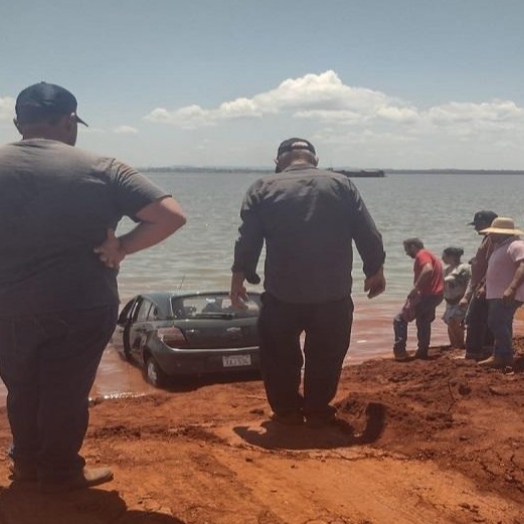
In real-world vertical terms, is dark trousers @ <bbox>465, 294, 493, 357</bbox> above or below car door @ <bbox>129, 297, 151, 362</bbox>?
above

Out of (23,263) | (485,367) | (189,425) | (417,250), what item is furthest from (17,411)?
(417,250)

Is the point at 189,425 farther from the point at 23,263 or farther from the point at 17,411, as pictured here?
the point at 23,263

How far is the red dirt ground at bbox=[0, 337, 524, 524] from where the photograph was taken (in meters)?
4.01

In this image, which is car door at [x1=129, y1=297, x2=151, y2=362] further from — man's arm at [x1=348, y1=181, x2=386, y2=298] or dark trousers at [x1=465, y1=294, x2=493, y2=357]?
man's arm at [x1=348, y1=181, x2=386, y2=298]

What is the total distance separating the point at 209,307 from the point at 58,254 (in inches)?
257

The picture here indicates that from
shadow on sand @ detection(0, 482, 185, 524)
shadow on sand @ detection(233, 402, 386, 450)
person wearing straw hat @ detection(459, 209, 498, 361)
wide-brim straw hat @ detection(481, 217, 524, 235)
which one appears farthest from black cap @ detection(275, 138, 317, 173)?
person wearing straw hat @ detection(459, 209, 498, 361)

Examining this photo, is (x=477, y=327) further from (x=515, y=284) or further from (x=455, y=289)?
(x=515, y=284)

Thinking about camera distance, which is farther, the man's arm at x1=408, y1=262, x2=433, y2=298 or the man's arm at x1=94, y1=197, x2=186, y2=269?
the man's arm at x1=408, y1=262, x2=433, y2=298

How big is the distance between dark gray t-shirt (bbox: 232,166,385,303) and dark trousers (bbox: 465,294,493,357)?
459 centimetres

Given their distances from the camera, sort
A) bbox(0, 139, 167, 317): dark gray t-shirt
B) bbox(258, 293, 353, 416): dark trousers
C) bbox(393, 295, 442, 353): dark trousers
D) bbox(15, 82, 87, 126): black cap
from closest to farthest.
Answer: bbox(0, 139, 167, 317): dark gray t-shirt → bbox(15, 82, 87, 126): black cap → bbox(258, 293, 353, 416): dark trousers → bbox(393, 295, 442, 353): dark trousers

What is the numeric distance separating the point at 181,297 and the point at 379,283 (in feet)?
16.7

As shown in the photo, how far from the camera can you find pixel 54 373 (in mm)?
3914

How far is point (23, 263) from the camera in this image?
383 centimetres

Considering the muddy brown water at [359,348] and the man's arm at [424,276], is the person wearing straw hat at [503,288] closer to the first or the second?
the man's arm at [424,276]
